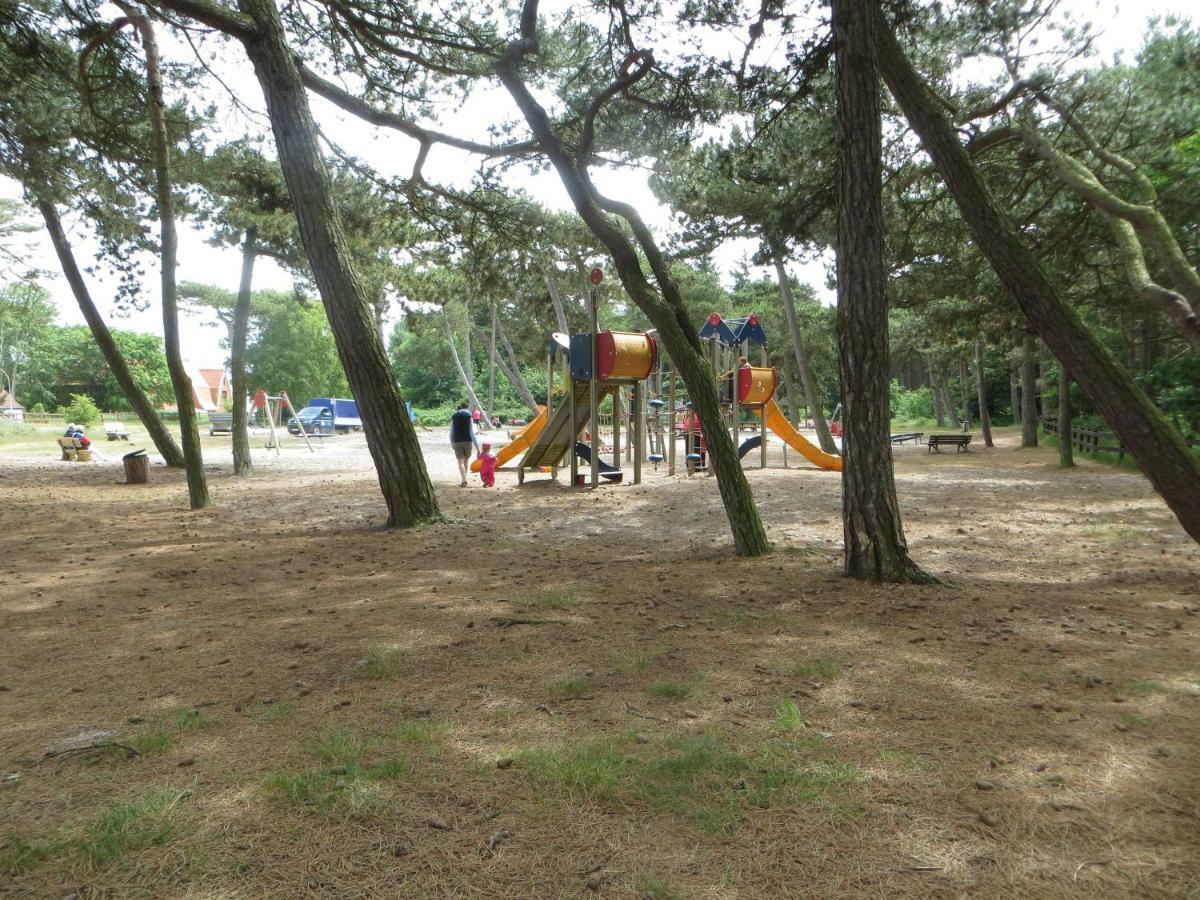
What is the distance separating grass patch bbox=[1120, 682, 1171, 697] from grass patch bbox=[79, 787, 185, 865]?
4086 mm

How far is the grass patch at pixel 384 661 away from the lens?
4.14 metres

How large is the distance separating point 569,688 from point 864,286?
380 cm

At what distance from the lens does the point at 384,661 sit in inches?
170

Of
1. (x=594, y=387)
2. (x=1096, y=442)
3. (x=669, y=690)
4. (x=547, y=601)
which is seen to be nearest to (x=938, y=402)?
(x=1096, y=442)

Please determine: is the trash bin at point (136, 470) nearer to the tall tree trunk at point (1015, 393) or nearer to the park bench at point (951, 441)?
the park bench at point (951, 441)

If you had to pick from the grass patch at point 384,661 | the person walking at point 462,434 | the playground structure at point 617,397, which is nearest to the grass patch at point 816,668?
the grass patch at point 384,661

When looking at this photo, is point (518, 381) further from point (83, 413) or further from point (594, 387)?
point (83, 413)

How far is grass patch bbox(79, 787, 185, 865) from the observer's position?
7.91ft

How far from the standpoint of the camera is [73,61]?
10867 mm

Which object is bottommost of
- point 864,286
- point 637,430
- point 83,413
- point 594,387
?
point 637,430

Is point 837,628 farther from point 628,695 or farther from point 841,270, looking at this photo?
point 841,270

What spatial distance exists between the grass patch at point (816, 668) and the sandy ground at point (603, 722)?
0.02m

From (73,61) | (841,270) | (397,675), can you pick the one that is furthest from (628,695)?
(73,61)

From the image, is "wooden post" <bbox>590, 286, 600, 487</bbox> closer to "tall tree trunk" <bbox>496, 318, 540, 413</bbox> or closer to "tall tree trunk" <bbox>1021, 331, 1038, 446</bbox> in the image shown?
"tall tree trunk" <bbox>1021, 331, 1038, 446</bbox>
